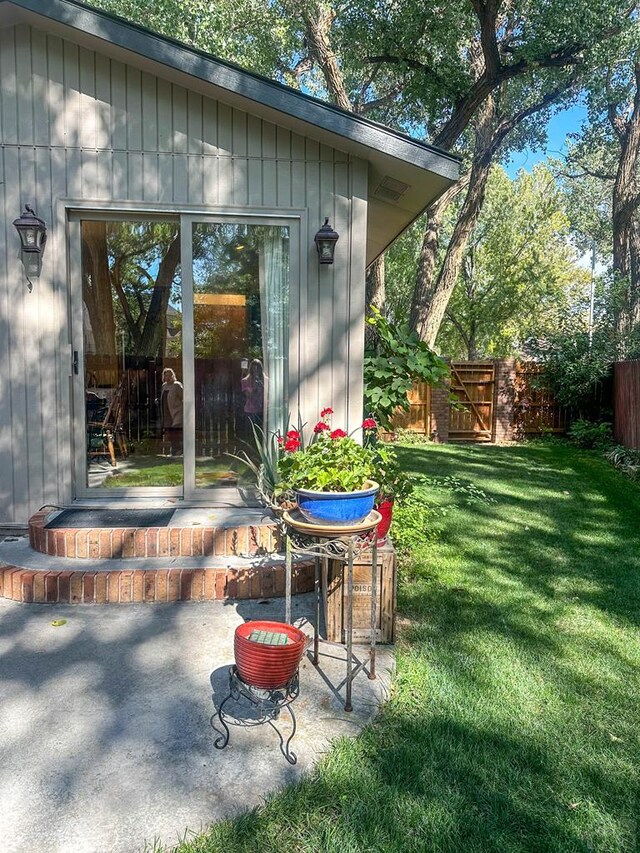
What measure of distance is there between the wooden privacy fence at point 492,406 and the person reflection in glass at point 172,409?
785 cm

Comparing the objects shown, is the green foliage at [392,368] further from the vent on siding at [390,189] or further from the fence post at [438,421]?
the fence post at [438,421]

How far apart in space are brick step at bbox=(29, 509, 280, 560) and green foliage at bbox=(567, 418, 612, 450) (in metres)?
8.29

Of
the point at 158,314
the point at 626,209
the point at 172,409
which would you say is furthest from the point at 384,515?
the point at 626,209

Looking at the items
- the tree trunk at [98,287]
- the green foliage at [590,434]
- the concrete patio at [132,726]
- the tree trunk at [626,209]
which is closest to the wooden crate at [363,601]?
the concrete patio at [132,726]

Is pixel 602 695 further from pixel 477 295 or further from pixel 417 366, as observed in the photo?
pixel 477 295

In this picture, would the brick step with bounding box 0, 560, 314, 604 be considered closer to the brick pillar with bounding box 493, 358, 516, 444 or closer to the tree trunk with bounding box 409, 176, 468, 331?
the tree trunk with bounding box 409, 176, 468, 331

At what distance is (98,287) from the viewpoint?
15.0 ft

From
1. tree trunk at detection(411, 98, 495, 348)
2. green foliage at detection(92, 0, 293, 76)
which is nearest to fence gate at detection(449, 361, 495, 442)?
tree trunk at detection(411, 98, 495, 348)

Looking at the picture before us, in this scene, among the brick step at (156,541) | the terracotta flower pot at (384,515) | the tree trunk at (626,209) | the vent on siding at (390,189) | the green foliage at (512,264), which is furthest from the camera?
the green foliage at (512,264)

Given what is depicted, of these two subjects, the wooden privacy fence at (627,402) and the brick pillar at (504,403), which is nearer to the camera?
the wooden privacy fence at (627,402)

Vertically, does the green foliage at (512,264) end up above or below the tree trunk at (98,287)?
above

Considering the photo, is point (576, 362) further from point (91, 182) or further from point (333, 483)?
point (333, 483)

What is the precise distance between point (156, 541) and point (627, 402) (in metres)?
8.72

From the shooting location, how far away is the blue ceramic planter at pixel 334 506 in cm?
256
